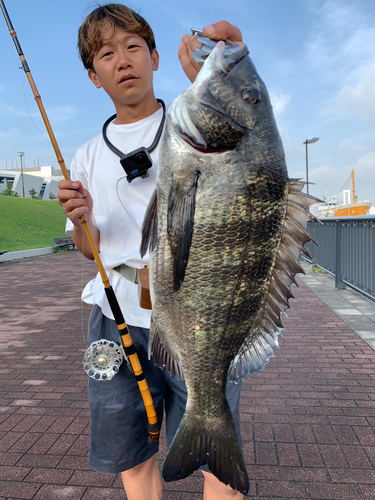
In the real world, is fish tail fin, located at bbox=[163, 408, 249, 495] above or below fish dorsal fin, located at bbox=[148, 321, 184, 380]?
below

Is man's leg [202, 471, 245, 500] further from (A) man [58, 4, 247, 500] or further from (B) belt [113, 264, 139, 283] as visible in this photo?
(B) belt [113, 264, 139, 283]

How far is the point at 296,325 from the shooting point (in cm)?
646

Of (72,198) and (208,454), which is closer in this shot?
(208,454)

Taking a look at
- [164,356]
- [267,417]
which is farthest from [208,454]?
[267,417]

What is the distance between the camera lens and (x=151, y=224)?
4.64 feet

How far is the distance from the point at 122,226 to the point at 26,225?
2874 centimetres

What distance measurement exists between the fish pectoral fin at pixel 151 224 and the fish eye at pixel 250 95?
449 mm

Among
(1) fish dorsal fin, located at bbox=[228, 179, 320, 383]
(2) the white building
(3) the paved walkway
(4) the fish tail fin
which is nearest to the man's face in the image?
(1) fish dorsal fin, located at bbox=[228, 179, 320, 383]

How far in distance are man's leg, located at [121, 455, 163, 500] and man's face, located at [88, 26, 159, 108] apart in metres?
1.92

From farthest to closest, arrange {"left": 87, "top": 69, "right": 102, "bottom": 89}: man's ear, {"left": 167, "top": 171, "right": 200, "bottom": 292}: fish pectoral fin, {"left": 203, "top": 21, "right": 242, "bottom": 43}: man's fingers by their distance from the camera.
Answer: {"left": 87, "top": 69, "right": 102, "bottom": 89}: man's ear
{"left": 203, "top": 21, "right": 242, "bottom": 43}: man's fingers
{"left": 167, "top": 171, "right": 200, "bottom": 292}: fish pectoral fin

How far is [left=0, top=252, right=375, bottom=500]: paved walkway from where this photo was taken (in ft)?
8.98

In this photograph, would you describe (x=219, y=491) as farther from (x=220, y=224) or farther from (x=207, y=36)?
(x=207, y=36)

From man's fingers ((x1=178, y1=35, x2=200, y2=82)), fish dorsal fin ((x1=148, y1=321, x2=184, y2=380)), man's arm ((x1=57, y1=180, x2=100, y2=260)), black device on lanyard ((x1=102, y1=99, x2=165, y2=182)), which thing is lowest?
fish dorsal fin ((x1=148, y1=321, x2=184, y2=380))

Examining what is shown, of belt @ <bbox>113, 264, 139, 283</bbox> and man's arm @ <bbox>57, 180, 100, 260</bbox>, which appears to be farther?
belt @ <bbox>113, 264, 139, 283</bbox>
